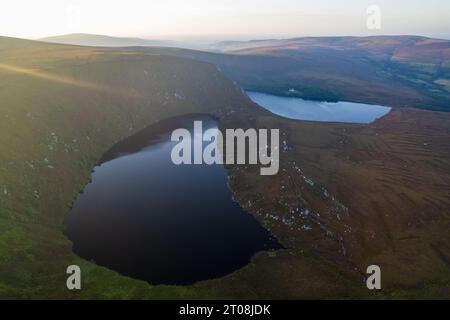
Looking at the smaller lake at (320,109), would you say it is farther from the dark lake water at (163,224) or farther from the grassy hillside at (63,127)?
the dark lake water at (163,224)

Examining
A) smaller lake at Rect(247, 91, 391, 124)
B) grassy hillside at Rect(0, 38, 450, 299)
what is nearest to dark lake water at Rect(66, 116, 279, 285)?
grassy hillside at Rect(0, 38, 450, 299)

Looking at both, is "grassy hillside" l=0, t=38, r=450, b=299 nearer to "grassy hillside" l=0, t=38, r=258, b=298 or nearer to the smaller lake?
"grassy hillside" l=0, t=38, r=258, b=298

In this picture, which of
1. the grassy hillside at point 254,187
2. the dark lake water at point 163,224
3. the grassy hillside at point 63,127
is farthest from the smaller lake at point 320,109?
the dark lake water at point 163,224

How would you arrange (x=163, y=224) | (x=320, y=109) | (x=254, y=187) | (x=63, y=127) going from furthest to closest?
1. (x=320, y=109)
2. (x=63, y=127)
3. (x=254, y=187)
4. (x=163, y=224)

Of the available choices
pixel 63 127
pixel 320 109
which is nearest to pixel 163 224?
pixel 63 127

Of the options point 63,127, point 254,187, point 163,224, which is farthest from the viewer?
point 63,127

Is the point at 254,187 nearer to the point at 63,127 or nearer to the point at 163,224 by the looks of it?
the point at 163,224
